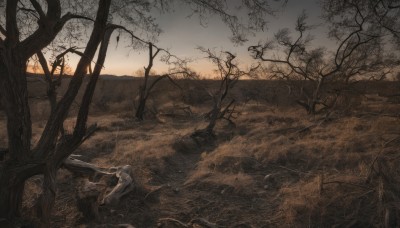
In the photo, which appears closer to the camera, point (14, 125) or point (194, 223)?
point (14, 125)

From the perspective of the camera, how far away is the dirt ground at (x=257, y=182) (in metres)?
5.23

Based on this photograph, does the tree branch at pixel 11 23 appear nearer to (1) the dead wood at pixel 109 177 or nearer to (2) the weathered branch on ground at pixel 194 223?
(1) the dead wood at pixel 109 177

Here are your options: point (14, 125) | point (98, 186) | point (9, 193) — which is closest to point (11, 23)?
point (14, 125)

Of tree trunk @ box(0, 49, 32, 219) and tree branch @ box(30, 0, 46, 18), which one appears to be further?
tree branch @ box(30, 0, 46, 18)

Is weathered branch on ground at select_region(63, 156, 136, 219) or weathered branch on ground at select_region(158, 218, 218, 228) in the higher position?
weathered branch on ground at select_region(63, 156, 136, 219)

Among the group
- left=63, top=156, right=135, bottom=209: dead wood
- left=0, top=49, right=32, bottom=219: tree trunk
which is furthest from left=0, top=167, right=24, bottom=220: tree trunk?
left=63, top=156, right=135, bottom=209: dead wood

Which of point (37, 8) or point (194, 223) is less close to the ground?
point (37, 8)

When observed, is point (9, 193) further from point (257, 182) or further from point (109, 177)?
point (257, 182)

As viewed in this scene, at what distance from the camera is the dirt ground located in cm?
523

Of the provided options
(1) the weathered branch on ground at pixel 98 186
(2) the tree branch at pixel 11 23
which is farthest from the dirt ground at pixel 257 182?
(2) the tree branch at pixel 11 23

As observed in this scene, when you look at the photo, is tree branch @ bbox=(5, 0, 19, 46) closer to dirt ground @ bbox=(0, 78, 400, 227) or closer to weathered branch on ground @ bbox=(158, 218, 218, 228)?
dirt ground @ bbox=(0, 78, 400, 227)

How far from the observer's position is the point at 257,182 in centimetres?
697

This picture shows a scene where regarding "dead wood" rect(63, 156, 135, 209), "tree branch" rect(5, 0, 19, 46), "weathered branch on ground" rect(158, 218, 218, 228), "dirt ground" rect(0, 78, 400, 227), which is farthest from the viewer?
"dead wood" rect(63, 156, 135, 209)

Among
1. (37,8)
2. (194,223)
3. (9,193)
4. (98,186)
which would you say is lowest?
(194,223)
